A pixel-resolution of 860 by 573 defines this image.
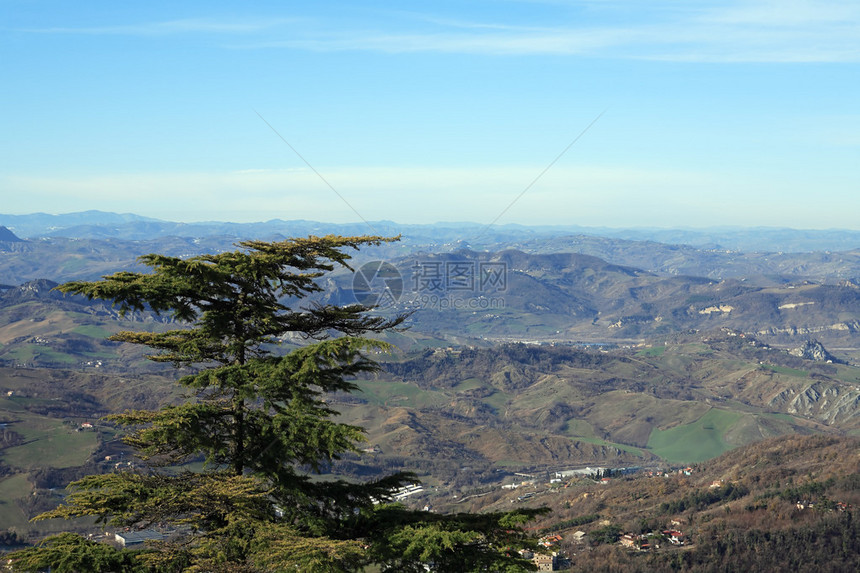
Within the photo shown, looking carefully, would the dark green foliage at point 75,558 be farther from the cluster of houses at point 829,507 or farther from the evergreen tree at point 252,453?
the cluster of houses at point 829,507

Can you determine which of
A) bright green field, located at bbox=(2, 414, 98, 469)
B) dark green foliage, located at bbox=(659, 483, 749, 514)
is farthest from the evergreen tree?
bright green field, located at bbox=(2, 414, 98, 469)

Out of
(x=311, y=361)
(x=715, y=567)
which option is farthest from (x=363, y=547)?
(x=715, y=567)

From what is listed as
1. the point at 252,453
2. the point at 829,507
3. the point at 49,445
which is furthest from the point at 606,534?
the point at 49,445

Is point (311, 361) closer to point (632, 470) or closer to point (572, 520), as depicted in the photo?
point (572, 520)

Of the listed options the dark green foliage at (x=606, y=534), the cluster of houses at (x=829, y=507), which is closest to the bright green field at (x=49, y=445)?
the dark green foliage at (x=606, y=534)

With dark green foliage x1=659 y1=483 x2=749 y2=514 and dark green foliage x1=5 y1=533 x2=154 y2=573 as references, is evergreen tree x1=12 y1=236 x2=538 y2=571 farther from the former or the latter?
dark green foliage x1=659 y1=483 x2=749 y2=514

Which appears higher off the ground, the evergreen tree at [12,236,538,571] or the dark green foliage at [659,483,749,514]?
the evergreen tree at [12,236,538,571]

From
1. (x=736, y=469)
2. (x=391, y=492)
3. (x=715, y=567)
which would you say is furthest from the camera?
(x=736, y=469)

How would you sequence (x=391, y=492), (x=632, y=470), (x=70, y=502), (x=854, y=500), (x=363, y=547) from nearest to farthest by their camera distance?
(x=363, y=547)
(x=70, y=502)
(x=391, y=492)
(x=854, y=500)
(x=632, y=470)
